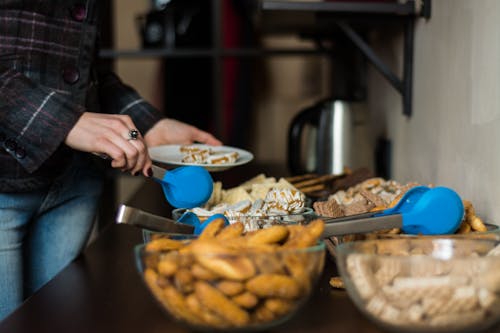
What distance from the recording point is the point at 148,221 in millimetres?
766

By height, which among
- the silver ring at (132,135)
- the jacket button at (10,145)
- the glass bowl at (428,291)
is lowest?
the glass bowl at (428,291)

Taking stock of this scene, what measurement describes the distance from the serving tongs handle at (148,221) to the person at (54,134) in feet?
0.57

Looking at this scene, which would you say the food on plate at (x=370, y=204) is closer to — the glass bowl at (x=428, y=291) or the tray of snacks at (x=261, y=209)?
the tray of snacks at (x=261, y=209)

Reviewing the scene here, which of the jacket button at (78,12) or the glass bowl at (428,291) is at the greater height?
the jacket button at (78,12)

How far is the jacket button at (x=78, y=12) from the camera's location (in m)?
1.17

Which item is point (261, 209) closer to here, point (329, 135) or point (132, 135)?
point (132, 135)

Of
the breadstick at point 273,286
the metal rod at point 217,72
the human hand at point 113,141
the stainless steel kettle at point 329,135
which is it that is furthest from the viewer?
the metal rod at point 217,72

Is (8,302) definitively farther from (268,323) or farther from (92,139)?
(268,323)

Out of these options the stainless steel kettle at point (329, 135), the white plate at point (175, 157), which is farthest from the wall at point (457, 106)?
the white plate at point (175, 157)

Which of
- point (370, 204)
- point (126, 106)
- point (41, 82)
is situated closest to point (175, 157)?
point (126, 106)

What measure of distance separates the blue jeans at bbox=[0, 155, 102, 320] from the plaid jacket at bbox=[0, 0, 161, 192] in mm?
38

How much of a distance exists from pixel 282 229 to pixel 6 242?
632 millimetres

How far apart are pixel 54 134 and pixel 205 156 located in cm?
32

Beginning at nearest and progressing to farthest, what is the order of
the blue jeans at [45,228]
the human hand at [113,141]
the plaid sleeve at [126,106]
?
the human hand at [113,141] < the blue jeans at [45,228] < the plaid sleeve at [126,106]
